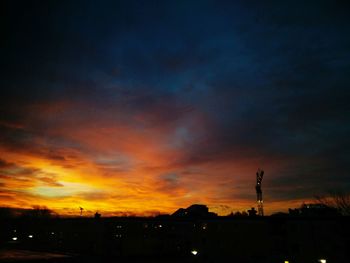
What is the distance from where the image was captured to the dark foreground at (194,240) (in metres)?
35.5

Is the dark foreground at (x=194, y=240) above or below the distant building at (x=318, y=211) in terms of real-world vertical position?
below

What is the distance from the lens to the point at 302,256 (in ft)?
116

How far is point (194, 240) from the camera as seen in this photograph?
4600 cm

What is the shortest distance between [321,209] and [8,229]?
266 ft

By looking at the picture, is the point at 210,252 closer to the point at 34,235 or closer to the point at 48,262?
the point at 48,262

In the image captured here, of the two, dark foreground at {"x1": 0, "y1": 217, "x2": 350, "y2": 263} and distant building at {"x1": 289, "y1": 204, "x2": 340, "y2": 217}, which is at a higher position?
distant building at {"x1": 289, "y1": 204, "x2": 340, "y2": 217}

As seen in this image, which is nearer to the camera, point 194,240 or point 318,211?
point 194,240

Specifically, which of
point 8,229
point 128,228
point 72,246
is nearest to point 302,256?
point 128,228

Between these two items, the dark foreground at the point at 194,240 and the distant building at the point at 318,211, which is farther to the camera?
the distant building at the point at 318,211

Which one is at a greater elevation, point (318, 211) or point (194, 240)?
point (318, 211)

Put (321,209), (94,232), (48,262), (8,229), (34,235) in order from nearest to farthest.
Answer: (48,262), (94,232), (321,209), (34,235), (8,229)

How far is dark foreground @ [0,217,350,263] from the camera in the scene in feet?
117

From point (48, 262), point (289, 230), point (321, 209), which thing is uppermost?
point (321, 209)

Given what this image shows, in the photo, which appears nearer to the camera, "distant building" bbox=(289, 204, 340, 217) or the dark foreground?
the dark foreground
